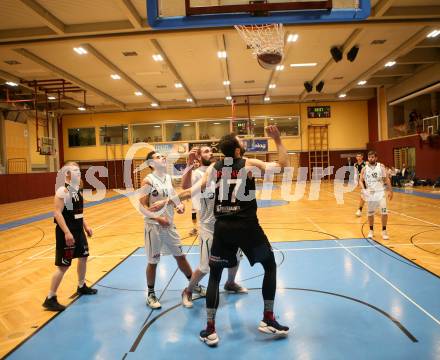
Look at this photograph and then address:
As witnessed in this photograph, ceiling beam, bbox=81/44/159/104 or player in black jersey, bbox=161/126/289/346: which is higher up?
ceiling beam, bbox=81/44/159/104

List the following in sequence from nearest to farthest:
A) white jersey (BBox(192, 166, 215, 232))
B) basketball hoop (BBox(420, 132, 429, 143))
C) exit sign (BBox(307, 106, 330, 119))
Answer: white jersey (BBox(192, 166, 215, 232)) < basketball hoop (BBox(420, 132, 429, 143)) < exit sign (BBox(307, 106, 330, 119))

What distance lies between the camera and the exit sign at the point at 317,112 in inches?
1046

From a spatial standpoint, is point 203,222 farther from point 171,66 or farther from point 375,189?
point 171,66

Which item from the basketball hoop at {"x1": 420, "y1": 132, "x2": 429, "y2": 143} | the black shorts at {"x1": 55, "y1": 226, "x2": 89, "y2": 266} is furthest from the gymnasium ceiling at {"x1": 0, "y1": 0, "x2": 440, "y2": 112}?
the black shorts at {"x1": 55, "y1": 226, "x2": 89, "y2": 266}

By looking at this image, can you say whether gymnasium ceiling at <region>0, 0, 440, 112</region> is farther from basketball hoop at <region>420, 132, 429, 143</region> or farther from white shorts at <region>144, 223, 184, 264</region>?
white shorts at <region>144, 223, 184, 264</region>

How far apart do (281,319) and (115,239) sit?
5520 millimetres

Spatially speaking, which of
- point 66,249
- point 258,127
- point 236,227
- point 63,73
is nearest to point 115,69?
point 63,73

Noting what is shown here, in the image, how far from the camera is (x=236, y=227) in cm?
310

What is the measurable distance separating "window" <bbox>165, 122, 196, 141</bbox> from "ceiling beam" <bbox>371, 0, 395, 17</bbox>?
17546 mm

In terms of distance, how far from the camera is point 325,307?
3.84 meters

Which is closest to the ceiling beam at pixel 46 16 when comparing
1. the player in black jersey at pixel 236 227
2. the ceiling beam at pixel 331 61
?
the player in black jersey at pixel 236 227

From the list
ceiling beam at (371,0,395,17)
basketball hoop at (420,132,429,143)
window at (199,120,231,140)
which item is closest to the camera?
ceiling beam at (371,0,395,17)

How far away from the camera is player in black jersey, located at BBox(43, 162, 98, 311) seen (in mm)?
4082

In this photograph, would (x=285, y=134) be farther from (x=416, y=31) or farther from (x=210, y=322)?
(x=210, y=322)
